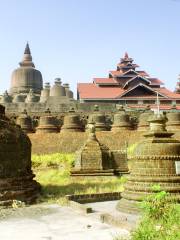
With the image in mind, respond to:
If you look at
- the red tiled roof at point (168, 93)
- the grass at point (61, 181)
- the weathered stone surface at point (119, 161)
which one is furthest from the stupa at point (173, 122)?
the red tiled roof at point (168, 93)

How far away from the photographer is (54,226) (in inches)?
300

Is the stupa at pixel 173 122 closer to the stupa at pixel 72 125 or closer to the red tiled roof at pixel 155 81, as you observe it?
the stupa at pixel 72 125

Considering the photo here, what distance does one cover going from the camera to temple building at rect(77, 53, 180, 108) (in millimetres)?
35656

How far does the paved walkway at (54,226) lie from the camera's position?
6.71 meters

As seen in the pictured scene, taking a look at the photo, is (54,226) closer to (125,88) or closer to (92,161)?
(92,161)

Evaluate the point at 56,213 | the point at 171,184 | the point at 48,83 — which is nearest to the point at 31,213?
the point at 56,213

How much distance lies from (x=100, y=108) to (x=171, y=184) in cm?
2289

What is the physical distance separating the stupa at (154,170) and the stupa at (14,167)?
126 inches

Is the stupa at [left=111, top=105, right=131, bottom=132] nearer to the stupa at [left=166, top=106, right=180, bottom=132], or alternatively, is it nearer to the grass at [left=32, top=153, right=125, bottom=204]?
the stupa at [left=166, top=106, right=180, bottom=132]

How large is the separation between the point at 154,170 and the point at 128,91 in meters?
27.5

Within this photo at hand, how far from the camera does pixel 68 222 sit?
800 cm

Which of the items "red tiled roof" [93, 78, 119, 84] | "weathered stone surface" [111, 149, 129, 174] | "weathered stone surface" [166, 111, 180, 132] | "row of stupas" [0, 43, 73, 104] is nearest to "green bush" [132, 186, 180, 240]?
"weathered stone surface" [111, 149, 129, 174]

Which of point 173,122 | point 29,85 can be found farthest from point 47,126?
point 29,85

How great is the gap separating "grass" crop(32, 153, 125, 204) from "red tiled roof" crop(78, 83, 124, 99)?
14540mm
